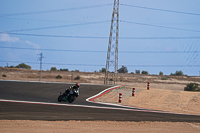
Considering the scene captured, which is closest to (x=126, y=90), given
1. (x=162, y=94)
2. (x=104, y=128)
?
(x=162, y=94)

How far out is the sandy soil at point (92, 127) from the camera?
10.7 metres

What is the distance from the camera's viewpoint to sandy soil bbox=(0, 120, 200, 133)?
35.1ft

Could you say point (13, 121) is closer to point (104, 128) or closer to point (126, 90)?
point (104, 128)

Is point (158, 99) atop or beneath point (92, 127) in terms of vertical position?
atop

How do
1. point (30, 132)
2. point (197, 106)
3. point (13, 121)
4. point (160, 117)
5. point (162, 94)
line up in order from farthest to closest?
1. point (162, 94)
2. point (197, 106)
3. point (160, 117)
4. point (13, 121)
5. point (30, 132)

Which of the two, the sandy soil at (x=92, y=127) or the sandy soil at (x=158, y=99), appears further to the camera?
the sandy soil at (x=158, y=99)

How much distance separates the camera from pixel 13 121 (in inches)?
464

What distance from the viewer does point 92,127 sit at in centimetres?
1147

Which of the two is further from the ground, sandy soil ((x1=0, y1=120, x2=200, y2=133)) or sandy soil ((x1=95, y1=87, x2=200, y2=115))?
sandy soil ((x1=95, y1=87, x2=200, y2=115))

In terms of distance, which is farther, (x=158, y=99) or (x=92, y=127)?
(x=158, y=99)

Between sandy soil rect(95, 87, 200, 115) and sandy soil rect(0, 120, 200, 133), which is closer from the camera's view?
sandy soil rect(0, 120, 200, 133)

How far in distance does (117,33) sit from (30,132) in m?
30.4

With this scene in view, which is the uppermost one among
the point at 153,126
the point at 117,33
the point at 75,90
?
the point at 117,33

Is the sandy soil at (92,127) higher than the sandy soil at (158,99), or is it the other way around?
the sandy soil at (158,99)
